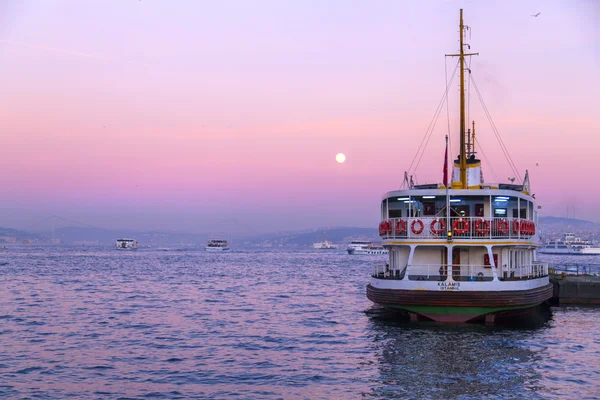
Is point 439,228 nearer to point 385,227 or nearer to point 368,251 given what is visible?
point 385,227

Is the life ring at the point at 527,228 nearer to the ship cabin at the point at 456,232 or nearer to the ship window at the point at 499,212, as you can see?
the ship cabin at the point at 456,232

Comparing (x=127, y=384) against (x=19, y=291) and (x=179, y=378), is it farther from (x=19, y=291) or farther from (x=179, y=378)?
(x=19, y=291)

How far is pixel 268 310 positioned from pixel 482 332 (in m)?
16.0

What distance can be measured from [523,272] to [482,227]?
6.68m

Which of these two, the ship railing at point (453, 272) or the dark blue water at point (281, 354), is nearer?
the dark blue water at point (281, 354)

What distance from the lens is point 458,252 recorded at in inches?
1298

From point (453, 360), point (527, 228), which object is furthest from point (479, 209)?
point (453, 360)

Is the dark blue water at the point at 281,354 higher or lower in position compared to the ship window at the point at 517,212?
lower

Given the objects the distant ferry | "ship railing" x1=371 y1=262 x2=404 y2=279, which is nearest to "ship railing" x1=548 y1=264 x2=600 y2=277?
"ship railing" x1=371 y1=262 x2=404 y2=279

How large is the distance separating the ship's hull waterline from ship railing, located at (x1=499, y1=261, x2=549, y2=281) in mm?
1340

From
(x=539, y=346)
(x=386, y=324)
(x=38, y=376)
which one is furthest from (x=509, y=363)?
→ (x=38, y=376)

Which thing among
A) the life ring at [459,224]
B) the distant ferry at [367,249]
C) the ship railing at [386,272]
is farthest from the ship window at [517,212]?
the distant ferry at [367,249]

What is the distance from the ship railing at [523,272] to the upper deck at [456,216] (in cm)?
163

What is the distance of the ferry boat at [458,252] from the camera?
30.1m
